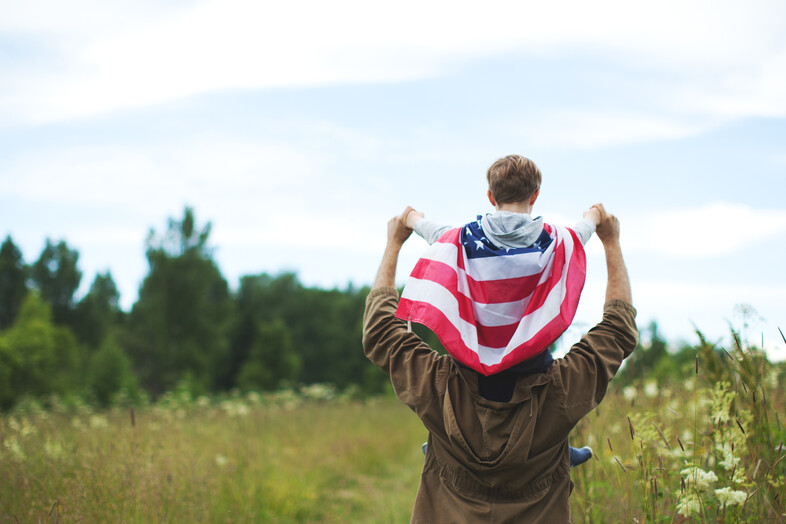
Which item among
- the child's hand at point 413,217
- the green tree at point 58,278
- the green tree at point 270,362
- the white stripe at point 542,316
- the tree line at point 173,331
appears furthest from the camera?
the green tree at point 58,278

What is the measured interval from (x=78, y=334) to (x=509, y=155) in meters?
61.2

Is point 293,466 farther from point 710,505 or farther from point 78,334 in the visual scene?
point 78,334

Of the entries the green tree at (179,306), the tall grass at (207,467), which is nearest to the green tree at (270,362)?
the green tree at (179,306)

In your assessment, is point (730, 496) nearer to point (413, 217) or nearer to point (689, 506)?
point (689, 506)

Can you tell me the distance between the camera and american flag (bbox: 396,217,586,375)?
217cm

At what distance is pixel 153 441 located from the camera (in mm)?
5148

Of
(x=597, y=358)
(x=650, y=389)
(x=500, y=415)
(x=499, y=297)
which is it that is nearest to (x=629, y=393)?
(x=650, y=389)

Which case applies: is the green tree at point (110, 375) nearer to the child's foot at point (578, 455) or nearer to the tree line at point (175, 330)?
the tree line at point (175, 330)

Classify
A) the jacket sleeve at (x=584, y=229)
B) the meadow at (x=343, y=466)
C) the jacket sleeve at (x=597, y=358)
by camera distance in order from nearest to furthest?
the jacket sleeve at (x=597, y=358) < the jacket sleeve at (x=584, y=229) < the meadow at (x=343, y=466)

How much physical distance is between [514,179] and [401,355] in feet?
2.62

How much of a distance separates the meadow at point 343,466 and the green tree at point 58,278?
5604cm

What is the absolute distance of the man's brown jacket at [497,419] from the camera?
2240 mm

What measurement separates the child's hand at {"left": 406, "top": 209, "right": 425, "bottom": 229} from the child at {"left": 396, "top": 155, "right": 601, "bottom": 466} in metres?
0.27

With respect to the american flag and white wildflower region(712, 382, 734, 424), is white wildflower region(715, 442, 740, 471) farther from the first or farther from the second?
the american flag
